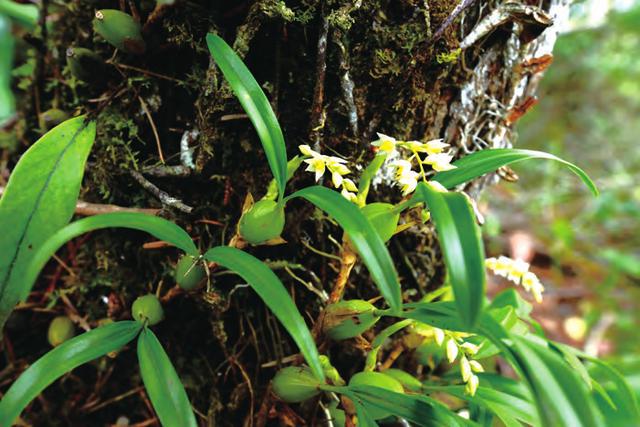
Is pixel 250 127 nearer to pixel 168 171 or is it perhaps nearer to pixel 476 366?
pixel 168 171

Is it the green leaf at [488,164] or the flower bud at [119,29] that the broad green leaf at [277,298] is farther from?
the flower bud at [119,29]

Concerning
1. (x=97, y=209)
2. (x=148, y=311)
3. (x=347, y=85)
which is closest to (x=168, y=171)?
(x=97, y=209)

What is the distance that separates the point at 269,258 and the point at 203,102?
1.08 feet

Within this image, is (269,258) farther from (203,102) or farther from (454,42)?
(454,42)

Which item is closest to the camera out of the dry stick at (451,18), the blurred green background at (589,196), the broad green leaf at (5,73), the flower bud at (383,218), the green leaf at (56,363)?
the green leaf at (56,363)

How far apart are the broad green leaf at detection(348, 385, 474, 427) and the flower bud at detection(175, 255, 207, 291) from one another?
1.18 ft

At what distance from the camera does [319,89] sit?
2.85ft

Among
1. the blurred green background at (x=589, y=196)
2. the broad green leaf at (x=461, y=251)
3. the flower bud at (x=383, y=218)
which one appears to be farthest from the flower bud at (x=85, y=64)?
the blurred green background at (x=589, y=196)

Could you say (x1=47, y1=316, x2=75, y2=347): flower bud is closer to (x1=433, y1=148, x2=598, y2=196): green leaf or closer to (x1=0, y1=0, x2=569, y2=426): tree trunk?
(x1=0, y1=0, x2=569, y2=426): tree trunk

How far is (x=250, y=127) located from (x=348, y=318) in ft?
1.32

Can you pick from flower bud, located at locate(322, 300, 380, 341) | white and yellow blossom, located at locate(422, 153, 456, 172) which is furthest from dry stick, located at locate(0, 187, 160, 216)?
white and yellow blossom, located at locate(422, 153, 456, 172)

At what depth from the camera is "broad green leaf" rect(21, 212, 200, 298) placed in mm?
617

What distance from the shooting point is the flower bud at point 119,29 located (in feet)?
2.93

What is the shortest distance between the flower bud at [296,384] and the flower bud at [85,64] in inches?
27.6
